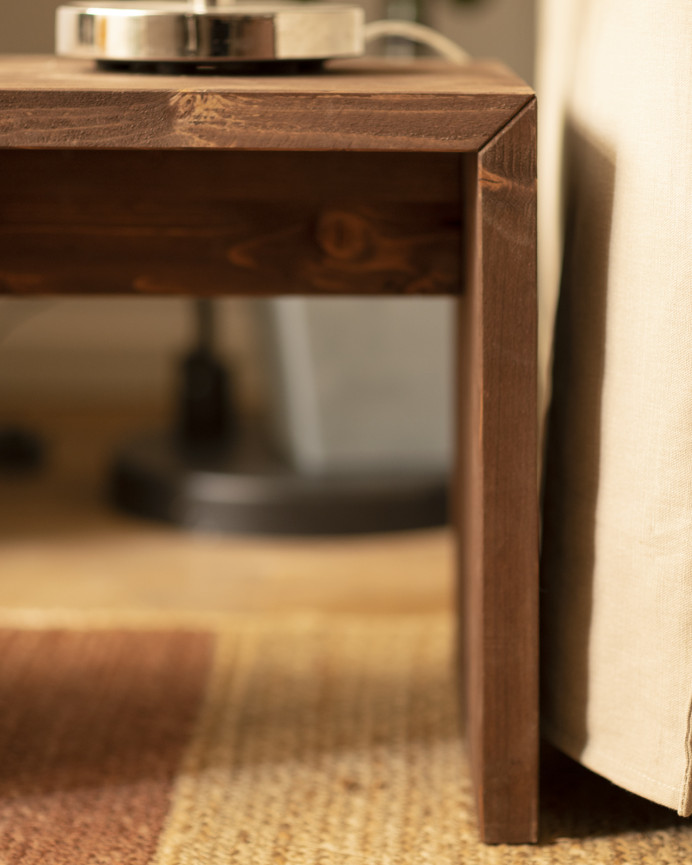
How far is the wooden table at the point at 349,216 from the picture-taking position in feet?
2.12

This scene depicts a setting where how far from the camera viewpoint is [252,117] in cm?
65

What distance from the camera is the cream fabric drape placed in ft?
2.12

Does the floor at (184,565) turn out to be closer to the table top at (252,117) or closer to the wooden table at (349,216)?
the wooden table at (349,216)

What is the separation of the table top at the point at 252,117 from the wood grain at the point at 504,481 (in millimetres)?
25

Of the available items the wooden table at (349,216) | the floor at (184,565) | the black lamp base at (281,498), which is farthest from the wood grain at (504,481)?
the black lamp base at (281,498)

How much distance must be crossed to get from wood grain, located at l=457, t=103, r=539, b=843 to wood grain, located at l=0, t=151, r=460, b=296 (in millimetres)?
43

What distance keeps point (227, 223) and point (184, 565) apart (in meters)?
0.67

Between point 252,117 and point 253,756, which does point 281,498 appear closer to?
point 253,756

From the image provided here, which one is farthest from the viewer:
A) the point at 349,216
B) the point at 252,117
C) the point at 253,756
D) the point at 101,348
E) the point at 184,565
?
the point at 101,348

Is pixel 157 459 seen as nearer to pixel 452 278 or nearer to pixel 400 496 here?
pixel 400 496

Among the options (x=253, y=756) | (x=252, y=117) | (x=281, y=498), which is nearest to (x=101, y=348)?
(x=281, y=498)

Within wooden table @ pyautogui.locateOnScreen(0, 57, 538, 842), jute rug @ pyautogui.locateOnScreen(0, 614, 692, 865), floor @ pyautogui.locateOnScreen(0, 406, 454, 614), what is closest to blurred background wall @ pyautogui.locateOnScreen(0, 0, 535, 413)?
floor @ pyautogui.locateOnScreen(0, 406, 454, 614)

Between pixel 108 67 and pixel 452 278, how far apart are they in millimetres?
278

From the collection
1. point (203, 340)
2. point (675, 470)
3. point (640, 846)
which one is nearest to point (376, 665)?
point (640, 846)
